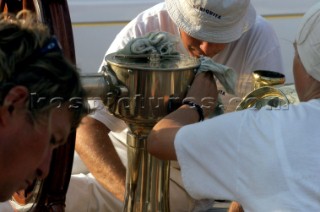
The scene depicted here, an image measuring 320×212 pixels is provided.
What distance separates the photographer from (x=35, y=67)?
1143 millimetres

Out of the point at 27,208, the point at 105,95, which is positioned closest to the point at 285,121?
the point at 105,95

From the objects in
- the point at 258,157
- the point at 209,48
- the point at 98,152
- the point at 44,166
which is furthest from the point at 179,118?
the point at 98,152

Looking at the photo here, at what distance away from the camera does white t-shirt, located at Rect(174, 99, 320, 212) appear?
129 centimetres

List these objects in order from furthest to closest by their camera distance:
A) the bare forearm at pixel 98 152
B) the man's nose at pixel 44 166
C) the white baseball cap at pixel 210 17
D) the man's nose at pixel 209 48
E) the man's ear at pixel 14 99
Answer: the bare forearm at pixel 98 152 → the man's nose at pixel 209 48 → the white baseball cap at pixel 210 17 → the man's nose at pixel 44 166 → the man's ear at pixel 14 99

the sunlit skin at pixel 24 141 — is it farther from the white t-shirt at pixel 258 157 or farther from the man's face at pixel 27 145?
the white t-shirt at pixel 258 157

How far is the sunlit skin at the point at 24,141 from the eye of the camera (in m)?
1.13

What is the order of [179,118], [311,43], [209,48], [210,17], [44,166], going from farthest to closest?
[209,48] → [210,17] → [179,118] → [311,43] → [44,166]

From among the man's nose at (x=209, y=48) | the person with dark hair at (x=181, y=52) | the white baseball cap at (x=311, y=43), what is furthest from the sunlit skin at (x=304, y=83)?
the man's nose at (x=209, y=48)

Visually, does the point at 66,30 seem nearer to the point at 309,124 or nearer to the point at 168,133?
the point at 168,133

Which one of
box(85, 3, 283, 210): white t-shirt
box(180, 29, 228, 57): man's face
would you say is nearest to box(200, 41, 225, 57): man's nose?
box(180, 29, 228, 57): man's face

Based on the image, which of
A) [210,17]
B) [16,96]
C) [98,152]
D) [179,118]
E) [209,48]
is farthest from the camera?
[98,152]

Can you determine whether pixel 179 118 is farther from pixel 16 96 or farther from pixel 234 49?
pixel 234 49

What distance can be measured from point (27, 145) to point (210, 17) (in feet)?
2.96

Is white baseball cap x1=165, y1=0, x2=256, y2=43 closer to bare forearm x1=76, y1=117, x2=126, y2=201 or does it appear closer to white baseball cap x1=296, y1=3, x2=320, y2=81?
bare forearm x1=76, y1=117, x2=126, y2=201
